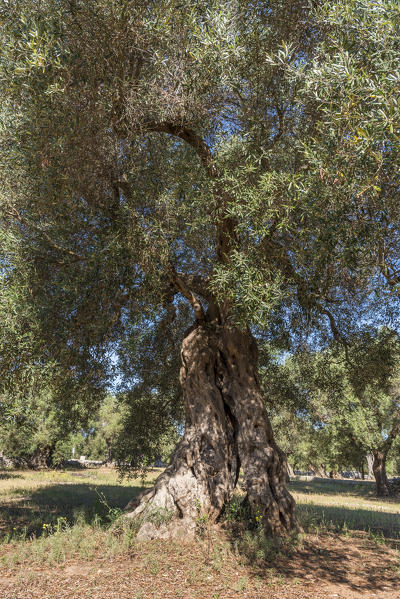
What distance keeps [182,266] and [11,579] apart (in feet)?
26.0

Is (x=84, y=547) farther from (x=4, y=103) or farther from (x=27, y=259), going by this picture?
(x=4, y=103)

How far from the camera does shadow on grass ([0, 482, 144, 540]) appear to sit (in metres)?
10.5

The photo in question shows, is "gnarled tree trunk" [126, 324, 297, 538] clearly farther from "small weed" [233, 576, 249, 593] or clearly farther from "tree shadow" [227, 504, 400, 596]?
"small weed" [233, 576, 249, 593]

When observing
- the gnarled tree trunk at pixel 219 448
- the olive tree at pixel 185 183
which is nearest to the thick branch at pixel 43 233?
the olive tree at pixel 185 183

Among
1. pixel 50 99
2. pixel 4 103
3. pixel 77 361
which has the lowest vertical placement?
pixel 77 361

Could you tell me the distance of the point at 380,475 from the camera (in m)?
32.5

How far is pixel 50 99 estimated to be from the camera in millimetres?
7691

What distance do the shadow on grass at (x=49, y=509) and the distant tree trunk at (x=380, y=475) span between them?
918 inches

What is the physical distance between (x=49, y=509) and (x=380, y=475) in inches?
1103

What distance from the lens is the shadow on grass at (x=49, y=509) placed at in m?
10.5

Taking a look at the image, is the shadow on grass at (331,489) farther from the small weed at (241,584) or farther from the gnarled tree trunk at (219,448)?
the small weed at (241,584)

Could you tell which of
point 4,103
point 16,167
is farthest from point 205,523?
point 4,103

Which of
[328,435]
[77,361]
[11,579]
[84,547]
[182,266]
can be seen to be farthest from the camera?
[328,435]

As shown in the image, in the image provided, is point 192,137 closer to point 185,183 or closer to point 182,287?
point 185,183
